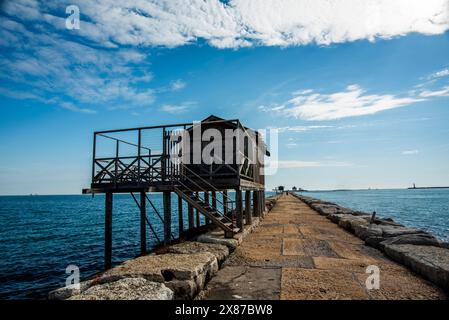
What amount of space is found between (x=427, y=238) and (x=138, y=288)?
25.8 feet

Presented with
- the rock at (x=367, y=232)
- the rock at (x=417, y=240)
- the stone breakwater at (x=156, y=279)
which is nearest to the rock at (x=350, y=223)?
the rock at (x=367, y=232)

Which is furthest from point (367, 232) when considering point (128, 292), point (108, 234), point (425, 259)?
point (108, 234)

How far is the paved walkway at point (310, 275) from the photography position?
481 cm

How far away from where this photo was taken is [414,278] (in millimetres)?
5566

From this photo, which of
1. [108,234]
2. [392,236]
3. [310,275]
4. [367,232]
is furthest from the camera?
[108,234]

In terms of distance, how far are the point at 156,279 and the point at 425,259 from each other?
5.75 m

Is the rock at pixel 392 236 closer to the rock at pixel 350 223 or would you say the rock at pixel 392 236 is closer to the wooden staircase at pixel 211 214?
the rock at pixel 350 223

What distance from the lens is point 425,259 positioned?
5.90 m

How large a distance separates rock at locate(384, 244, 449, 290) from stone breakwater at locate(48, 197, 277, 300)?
444 centimetres

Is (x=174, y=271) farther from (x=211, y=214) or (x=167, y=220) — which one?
(x=167, y=220)

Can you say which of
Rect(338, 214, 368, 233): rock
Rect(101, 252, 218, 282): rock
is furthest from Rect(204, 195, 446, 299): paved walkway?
Rect(338, 214, 368, 233): rock

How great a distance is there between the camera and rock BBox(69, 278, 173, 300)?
12.9 ft
